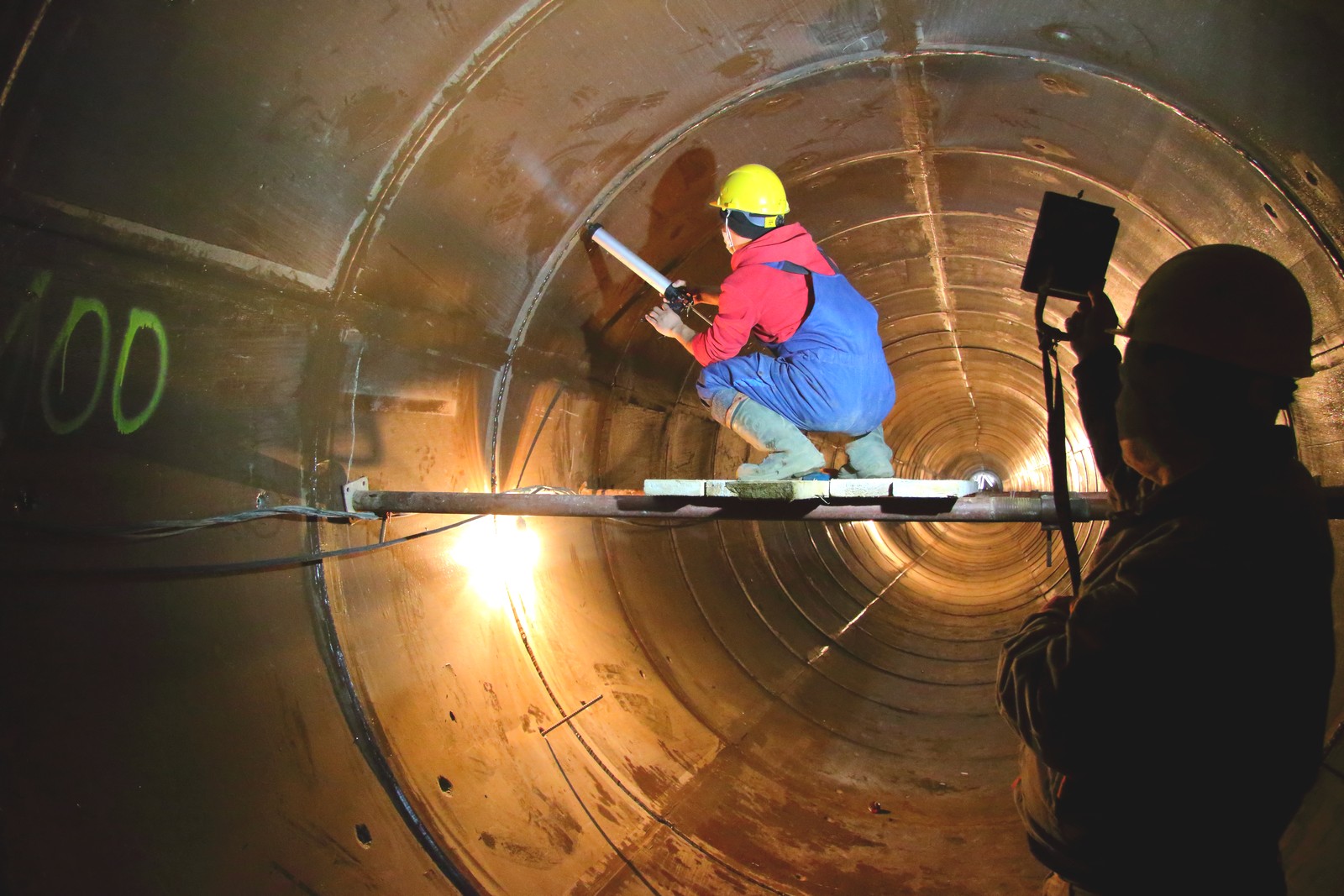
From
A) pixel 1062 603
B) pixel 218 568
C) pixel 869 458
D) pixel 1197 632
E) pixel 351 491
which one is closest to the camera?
pixel 1197 632

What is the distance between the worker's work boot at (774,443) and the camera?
13.2 feet

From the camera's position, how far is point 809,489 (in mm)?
2996

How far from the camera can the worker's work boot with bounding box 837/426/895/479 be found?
4473 millimetres

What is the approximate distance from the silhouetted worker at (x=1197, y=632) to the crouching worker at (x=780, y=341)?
2061mm

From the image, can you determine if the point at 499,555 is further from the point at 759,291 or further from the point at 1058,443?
the point at 1058,443

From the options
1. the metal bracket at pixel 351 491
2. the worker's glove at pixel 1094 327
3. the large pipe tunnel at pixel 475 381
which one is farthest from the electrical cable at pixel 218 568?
the worker's glove at pixel 1094 327

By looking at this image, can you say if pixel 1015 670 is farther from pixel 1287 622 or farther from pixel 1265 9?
pixel 1265 9

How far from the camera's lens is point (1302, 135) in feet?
8.33

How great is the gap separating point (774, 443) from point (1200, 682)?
8.15 ft

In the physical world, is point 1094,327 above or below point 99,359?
below

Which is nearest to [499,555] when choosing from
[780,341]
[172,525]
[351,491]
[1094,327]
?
[351,491]

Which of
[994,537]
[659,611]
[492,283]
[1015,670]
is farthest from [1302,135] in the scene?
[994,537]

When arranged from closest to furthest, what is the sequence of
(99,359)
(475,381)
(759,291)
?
(99,359) → (475,381) → (759,291)

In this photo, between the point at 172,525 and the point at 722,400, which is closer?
the point at 172,525
